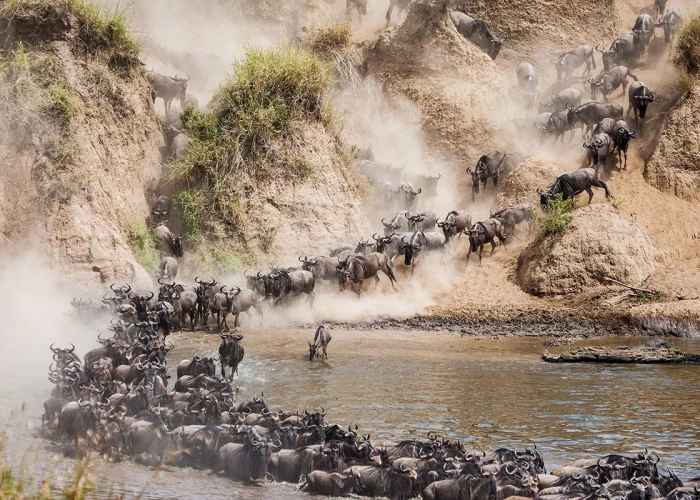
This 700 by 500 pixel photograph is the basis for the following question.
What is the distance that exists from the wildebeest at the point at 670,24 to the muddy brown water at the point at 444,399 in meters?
20.2

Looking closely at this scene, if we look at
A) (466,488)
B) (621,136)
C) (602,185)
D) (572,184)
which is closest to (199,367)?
(466,488)

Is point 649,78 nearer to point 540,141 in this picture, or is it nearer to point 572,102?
point 572,102

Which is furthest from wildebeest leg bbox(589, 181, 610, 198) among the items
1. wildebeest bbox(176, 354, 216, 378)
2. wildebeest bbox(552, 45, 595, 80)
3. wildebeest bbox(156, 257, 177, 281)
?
wildebeest bbox(176, 354, 216, 378)

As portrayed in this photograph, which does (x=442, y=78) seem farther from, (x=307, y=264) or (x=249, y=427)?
(x=249, y=427)

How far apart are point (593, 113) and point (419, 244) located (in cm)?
1006

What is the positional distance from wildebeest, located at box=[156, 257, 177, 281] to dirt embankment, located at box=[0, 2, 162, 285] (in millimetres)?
823

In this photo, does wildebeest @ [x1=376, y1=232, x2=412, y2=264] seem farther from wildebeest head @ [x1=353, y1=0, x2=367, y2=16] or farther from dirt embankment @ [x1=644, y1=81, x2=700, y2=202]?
wildebeest head @ [x1=353, y1=0, x2=367, y2=16]

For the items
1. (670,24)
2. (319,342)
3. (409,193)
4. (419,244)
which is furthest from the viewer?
(670,24)

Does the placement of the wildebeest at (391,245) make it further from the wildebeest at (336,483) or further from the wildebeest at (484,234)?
the wildebeest at (336,483)

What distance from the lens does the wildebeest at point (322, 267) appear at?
24656 mm

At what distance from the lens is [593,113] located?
107ft

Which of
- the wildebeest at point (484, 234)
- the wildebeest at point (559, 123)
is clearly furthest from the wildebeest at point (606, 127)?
the wildebeest at point (484, 234)

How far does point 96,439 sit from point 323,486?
3.12 meters

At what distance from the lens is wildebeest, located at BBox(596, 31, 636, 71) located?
1448 inches
